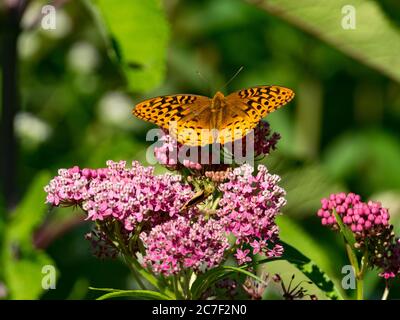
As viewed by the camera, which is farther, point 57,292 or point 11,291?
point 57,292

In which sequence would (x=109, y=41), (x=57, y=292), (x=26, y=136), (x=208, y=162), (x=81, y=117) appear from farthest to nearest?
1. (x=81, y=117)
2. (x=26, y=136)
3. (x=57, y=292)
4. (x=109, y=41)
5. (x=208, y=162)

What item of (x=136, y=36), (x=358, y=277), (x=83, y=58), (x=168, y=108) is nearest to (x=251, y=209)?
(x=358, y=277)

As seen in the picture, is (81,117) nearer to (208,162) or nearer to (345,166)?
(345,166)

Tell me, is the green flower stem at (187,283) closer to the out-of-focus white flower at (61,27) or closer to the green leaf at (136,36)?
the green leaf at (136,36)

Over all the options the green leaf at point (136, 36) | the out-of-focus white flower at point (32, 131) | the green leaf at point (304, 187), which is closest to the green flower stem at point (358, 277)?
the green leaf at point (304, 187)

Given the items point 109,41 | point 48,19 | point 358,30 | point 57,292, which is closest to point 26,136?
point 57,292

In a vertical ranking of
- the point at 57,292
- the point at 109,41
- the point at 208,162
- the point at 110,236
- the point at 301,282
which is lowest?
the point at 57,292

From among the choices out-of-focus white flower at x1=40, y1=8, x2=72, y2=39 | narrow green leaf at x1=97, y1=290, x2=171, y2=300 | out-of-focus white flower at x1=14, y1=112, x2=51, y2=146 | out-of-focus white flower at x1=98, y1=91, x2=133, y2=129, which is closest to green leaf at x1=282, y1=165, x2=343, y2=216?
narrow green leaf at x1=97, y1=290, x2=171, y2=300
